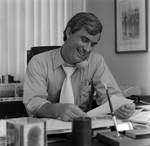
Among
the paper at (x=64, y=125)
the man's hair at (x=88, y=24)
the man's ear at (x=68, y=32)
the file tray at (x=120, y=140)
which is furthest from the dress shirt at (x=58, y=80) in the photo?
the file tray at (x=120, y=140)

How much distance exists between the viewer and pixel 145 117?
149cm

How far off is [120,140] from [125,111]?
0.50 meters

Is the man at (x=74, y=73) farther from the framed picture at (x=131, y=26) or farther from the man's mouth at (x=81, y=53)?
the framed picture at (x=131, y=26)

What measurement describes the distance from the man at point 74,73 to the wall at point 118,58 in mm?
777

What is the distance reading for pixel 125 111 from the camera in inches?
59.5

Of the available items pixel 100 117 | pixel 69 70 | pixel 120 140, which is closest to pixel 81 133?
pixel 120 140

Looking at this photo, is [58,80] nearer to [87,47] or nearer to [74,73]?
[74,73]

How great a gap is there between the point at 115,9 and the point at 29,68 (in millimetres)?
1548

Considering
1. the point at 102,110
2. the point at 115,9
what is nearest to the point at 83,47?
the point at 102,110

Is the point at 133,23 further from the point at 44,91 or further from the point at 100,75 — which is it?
the point at 44,91

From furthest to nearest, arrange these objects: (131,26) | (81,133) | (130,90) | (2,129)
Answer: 1. (131,26)
2. (130,90)
3. (2,129)
4. (81,133)

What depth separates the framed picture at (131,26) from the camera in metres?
2.63

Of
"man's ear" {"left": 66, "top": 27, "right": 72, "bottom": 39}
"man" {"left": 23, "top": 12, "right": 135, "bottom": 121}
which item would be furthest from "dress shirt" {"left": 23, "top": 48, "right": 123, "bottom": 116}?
"man's ear" {"left": 66, "top": 27, "right": 72, "bottom": 39}

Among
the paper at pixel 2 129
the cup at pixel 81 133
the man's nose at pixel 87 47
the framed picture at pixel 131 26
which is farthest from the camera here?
the framed picture at pixel 131 26
